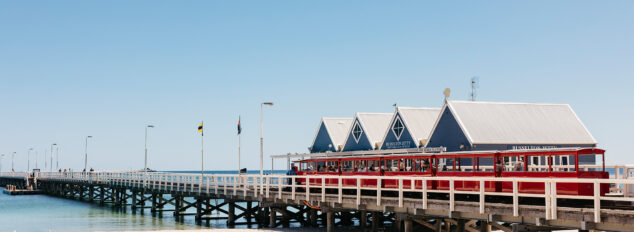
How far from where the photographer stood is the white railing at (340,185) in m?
17.7

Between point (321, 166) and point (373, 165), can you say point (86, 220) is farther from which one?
point (373, 165)

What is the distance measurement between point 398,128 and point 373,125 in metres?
5.86

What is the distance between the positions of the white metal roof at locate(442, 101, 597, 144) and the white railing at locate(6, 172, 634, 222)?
11.2 meters

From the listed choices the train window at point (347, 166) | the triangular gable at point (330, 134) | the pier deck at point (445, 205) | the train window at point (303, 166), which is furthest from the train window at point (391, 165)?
the triangular gable at point (330, 134)

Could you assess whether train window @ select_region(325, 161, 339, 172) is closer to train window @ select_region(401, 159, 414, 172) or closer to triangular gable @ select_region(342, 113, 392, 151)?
train window @ select_region(401, 159, 414, 172)

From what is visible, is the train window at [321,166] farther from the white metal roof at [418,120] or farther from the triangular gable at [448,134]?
the white metal roof at [418,120]

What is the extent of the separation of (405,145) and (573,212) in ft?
98.1

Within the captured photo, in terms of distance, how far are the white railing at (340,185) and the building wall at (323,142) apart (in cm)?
1077

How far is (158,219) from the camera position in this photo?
47.3 meters

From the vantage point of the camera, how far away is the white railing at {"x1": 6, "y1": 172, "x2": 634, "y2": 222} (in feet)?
58.0

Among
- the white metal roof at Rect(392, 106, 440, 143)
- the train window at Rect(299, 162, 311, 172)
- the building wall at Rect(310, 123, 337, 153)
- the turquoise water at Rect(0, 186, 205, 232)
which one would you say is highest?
the white metal roof at Rect(392, 106, 440, 143)

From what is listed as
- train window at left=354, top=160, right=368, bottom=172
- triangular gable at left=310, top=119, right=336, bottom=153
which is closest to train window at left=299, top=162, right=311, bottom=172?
train window at left=354, top=160, right=368, bottom=172

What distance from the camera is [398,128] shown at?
4834 centimetres

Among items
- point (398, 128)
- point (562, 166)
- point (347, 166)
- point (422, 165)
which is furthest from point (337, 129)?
point (562, 166)
